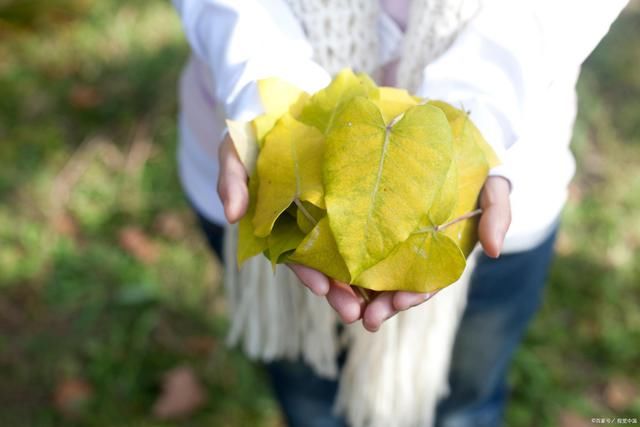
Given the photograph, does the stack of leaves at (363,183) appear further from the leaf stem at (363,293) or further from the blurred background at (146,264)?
the blurred background at (146,264)

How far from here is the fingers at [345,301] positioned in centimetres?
64

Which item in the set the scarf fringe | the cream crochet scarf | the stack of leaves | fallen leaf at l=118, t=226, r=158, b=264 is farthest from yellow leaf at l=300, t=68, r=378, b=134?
fallen leaf at l=118, t=226, r=158, b=264

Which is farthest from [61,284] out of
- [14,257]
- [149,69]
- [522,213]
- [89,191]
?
[522,213]

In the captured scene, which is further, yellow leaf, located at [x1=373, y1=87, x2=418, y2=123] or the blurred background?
the blurred background

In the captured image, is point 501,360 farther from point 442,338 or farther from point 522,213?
point 522,213

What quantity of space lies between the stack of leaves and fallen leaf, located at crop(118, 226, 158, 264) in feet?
3.29

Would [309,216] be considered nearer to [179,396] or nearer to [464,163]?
[464,163]

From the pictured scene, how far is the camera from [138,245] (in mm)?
1608

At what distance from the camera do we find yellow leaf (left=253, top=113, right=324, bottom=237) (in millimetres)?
602

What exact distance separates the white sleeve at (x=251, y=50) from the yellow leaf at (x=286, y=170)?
5cm

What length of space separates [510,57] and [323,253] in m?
0.25

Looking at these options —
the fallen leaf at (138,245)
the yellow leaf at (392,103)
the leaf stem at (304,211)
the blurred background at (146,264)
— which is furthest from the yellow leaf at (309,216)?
the fallen leaf at (138,245)

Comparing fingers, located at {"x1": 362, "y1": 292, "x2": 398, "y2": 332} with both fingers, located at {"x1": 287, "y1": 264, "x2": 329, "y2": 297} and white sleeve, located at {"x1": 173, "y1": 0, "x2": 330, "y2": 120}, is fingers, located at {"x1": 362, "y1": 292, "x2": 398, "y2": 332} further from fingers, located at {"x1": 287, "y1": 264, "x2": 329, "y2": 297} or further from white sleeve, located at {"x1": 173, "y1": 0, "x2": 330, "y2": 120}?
white sleeve, located at {"x1": 173, "y1": 0, "x2": 330, "y2": 120}

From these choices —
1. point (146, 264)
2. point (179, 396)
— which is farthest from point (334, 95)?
point (146, 264)
